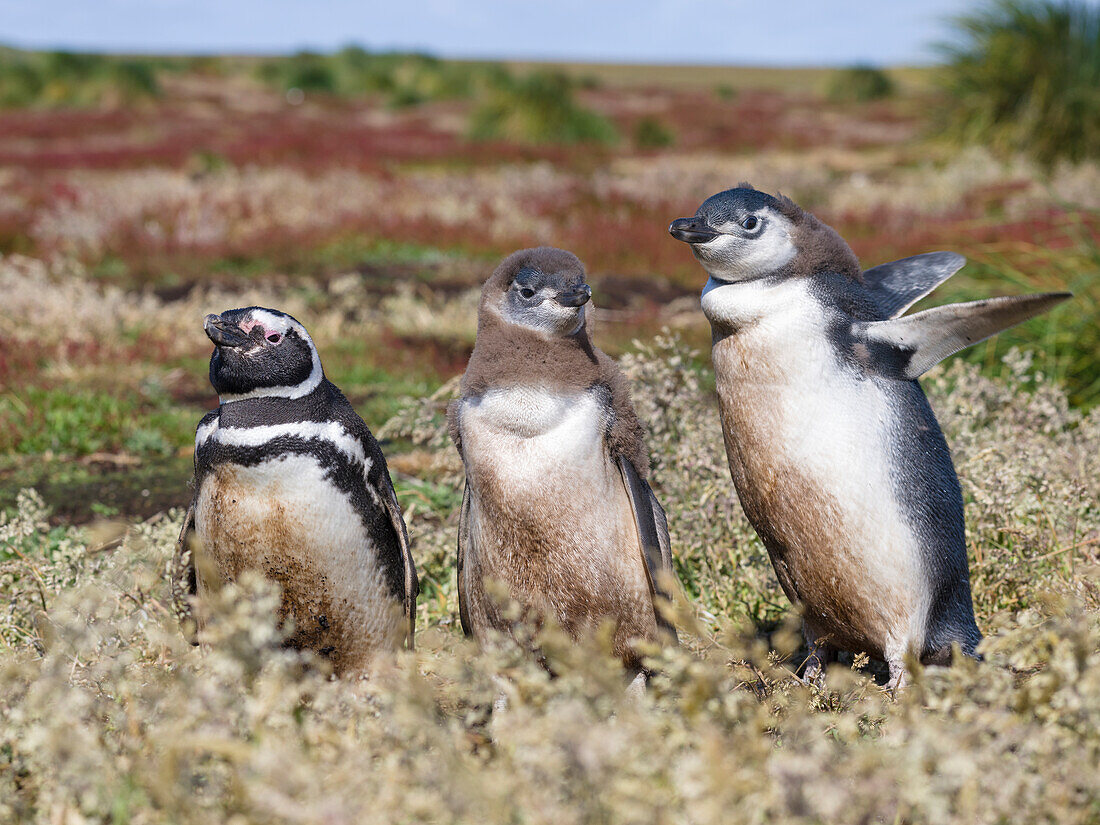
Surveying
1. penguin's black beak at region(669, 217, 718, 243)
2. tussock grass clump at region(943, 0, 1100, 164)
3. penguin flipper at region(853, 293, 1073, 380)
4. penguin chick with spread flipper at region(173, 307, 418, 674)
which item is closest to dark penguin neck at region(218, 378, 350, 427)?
penguin chick with spread flipper at region(173, 307, 418, 674)

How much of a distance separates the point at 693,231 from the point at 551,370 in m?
0.57

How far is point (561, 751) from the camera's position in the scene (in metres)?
1.75

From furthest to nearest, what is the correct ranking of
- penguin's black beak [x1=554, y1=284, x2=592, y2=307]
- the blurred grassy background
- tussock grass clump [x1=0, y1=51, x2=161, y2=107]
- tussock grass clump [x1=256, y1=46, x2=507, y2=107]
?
tussock grass clump [x1=256, y1=46, x2=507, y2=107] → tussock grass clump [x1=0, y1=51, x2=161, y2=107] → the blurred grassy background → penguin's black beak [x1=554, y1=284, x2=592, y2=307]

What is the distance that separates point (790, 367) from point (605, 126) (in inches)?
950

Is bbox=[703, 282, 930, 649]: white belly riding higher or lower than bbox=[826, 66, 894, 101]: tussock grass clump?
lower

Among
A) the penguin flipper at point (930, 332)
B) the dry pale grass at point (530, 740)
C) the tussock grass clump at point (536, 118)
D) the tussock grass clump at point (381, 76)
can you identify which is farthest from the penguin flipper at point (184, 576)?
the tussock grass clump at point (381, 76)

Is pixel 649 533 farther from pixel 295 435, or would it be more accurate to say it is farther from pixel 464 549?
pixel 295 435

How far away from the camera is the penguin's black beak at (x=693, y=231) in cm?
281

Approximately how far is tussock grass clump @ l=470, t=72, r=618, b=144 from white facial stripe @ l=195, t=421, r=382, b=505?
2270 centimetres

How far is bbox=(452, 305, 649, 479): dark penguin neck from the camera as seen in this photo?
272 centimetres

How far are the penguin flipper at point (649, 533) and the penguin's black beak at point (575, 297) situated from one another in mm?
503

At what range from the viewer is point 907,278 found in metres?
3.24

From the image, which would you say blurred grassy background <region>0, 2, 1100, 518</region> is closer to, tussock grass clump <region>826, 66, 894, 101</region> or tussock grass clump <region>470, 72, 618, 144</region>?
tussock grass clump <region>470, 72, 618, 144</region>

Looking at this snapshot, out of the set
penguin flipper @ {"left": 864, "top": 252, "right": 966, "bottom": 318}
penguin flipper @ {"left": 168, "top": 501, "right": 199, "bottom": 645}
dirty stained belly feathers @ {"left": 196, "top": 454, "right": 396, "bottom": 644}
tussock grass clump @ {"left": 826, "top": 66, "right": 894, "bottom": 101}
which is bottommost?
penguin flipper @ {"left": 168, "top": 501, "right": 199, "bottom": 645}
